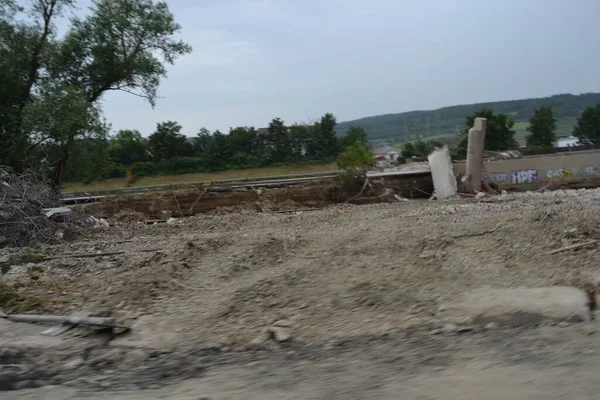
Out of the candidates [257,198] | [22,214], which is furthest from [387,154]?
[22,214]

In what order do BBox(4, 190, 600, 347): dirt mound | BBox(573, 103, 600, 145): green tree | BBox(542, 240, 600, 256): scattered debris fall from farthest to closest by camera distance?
BBox(573, 103, 600, 145): green tree
BBox(542, 240, 600, 256): scattered debris
BBox(4, 190, 600, 347): dirt mound

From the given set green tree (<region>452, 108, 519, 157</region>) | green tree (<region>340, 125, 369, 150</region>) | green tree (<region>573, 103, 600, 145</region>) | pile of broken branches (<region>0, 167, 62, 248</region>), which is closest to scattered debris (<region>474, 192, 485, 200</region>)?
green tree (<region>573, 103, 600, 145</region>)

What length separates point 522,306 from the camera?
5.20 meters

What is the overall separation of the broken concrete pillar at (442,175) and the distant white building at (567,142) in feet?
24.9

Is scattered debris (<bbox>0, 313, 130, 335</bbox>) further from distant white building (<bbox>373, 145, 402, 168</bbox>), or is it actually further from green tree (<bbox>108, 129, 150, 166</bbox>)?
green tree (<bbox>108, 129, 150, 166</bbox>)

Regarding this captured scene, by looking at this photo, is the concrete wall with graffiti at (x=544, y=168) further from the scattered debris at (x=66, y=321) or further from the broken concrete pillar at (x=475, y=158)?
the scattered debris at (x=66, y=321)

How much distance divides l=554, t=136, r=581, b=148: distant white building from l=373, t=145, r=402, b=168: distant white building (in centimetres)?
762

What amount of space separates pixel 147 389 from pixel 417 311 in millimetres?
2746

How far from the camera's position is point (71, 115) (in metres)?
16.3

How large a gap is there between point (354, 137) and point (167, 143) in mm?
10577

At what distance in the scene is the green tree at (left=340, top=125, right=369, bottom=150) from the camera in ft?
92.2

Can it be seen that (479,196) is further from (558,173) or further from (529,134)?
(529,134)

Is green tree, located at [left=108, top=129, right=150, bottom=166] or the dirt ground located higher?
green tree, located at [left=108, top=129, right=150, bottom=166]

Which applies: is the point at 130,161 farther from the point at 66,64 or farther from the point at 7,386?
the point at 7,386
